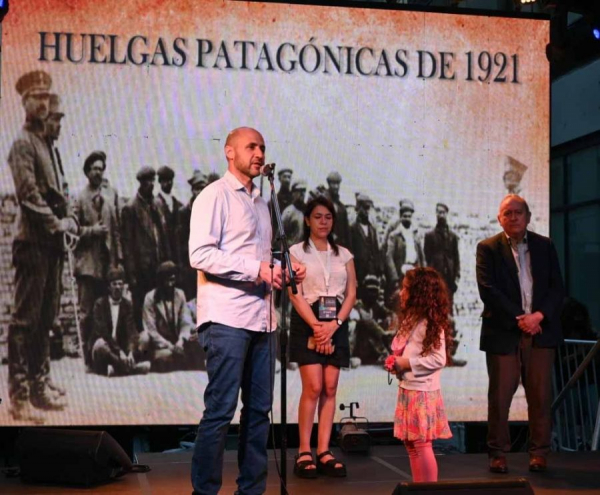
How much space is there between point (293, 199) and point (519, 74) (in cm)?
193

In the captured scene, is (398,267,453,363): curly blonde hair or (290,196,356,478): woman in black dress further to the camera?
(290,196,356,478): woman in black dress

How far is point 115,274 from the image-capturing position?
20.2 feet

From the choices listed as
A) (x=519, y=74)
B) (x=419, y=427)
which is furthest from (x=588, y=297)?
(x=419, y=427)

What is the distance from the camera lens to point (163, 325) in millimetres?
6195

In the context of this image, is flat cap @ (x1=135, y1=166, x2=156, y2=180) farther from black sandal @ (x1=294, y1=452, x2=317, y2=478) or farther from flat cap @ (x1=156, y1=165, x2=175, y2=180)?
black sandal @ (x1=294, y1=452, x2=317, y2=478)

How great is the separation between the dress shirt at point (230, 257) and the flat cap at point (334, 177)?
7.82 feet

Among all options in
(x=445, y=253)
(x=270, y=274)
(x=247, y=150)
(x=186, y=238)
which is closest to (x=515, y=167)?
(x=445, y=253)

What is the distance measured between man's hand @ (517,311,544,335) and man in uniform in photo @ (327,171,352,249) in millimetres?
1523

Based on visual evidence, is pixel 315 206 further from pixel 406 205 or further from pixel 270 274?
pixel 270 274

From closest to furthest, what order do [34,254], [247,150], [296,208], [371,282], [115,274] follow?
[247,150] → [34,254] → [115,274] → [296,208] → [371,282]

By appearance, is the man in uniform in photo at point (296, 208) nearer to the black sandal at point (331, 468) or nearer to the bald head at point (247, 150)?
the black sandal at point (331, 468)

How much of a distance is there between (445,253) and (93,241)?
8.06 feet

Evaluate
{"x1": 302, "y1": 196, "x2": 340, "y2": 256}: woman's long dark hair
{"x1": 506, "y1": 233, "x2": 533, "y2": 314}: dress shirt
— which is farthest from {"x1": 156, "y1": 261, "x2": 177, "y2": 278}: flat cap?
{"x1": 506, "y1": 233, "x2": 533, "y2": 314}: dress shirt

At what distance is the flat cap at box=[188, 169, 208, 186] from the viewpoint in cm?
623
